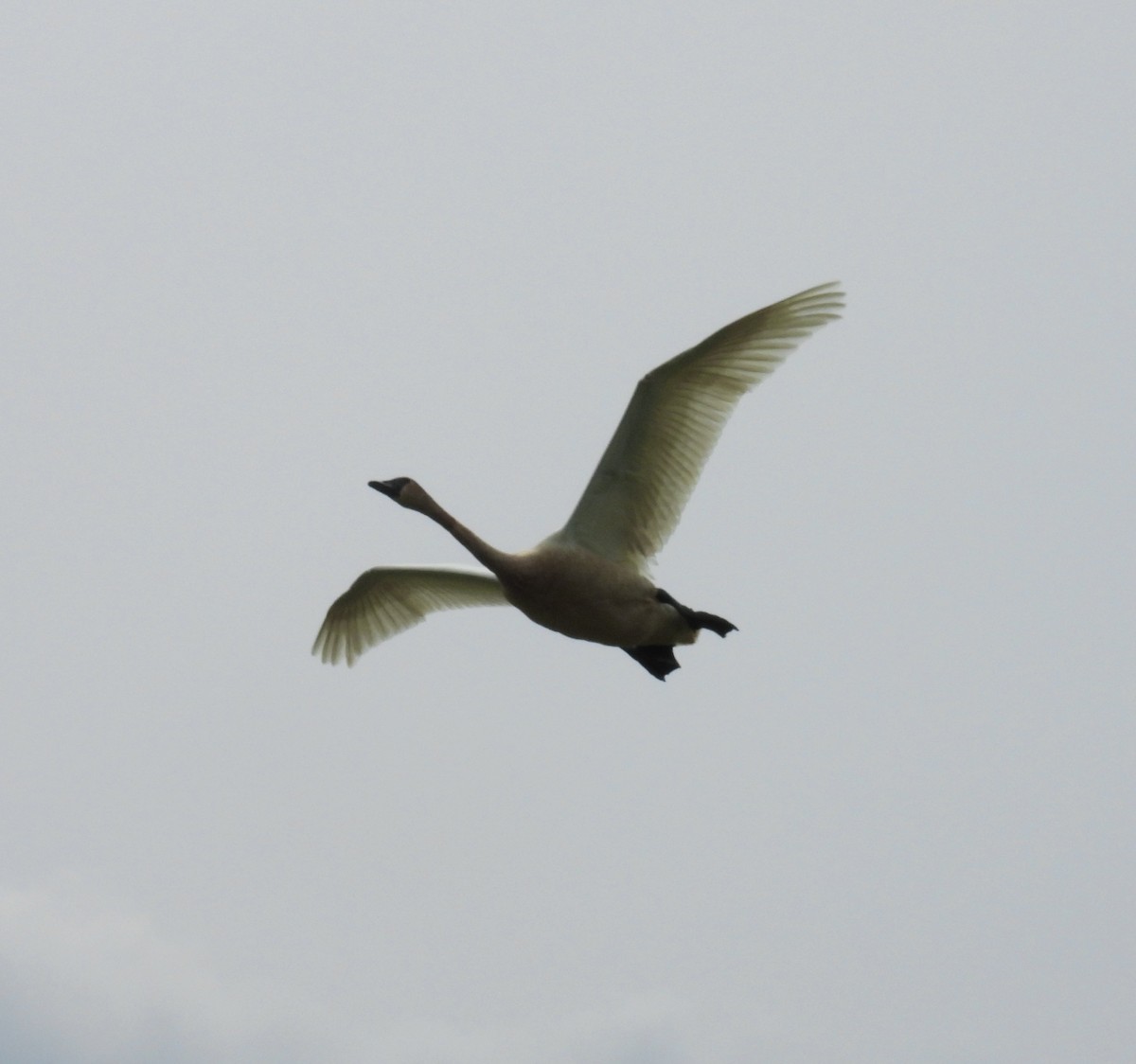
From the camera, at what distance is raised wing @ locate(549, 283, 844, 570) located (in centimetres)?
1543

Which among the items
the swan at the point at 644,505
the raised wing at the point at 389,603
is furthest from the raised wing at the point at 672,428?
the raised wing at the point at 389,603

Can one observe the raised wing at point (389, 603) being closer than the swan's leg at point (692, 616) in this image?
No

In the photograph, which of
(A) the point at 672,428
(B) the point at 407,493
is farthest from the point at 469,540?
(A) the point at 672,428

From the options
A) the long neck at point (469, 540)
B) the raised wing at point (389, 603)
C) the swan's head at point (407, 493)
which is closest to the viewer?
the long neck at point (469, 540)

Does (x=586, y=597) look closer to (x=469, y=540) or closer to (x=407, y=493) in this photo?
(x=469, y=540)

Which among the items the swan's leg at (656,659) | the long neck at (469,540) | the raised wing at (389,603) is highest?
the raised wing at (389,603)

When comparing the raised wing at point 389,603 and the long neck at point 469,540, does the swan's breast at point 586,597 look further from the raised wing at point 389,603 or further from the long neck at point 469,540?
the raised wing at point 389,603

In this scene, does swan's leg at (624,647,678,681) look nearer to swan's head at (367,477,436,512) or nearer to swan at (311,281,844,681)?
swan at (311,281,844,681)

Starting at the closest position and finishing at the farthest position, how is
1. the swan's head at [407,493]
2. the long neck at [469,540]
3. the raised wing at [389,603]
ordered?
the long neck at [469,540] < the swan's head at [407,493] < the raised wing at [389,603]

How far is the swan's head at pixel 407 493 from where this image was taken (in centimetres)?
1612

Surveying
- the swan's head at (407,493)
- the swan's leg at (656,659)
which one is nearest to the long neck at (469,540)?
the swan's head at (407,493)

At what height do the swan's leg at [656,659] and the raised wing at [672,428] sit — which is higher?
the raised wing at [672,428]

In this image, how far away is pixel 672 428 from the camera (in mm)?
15781

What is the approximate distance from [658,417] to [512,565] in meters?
1.72
